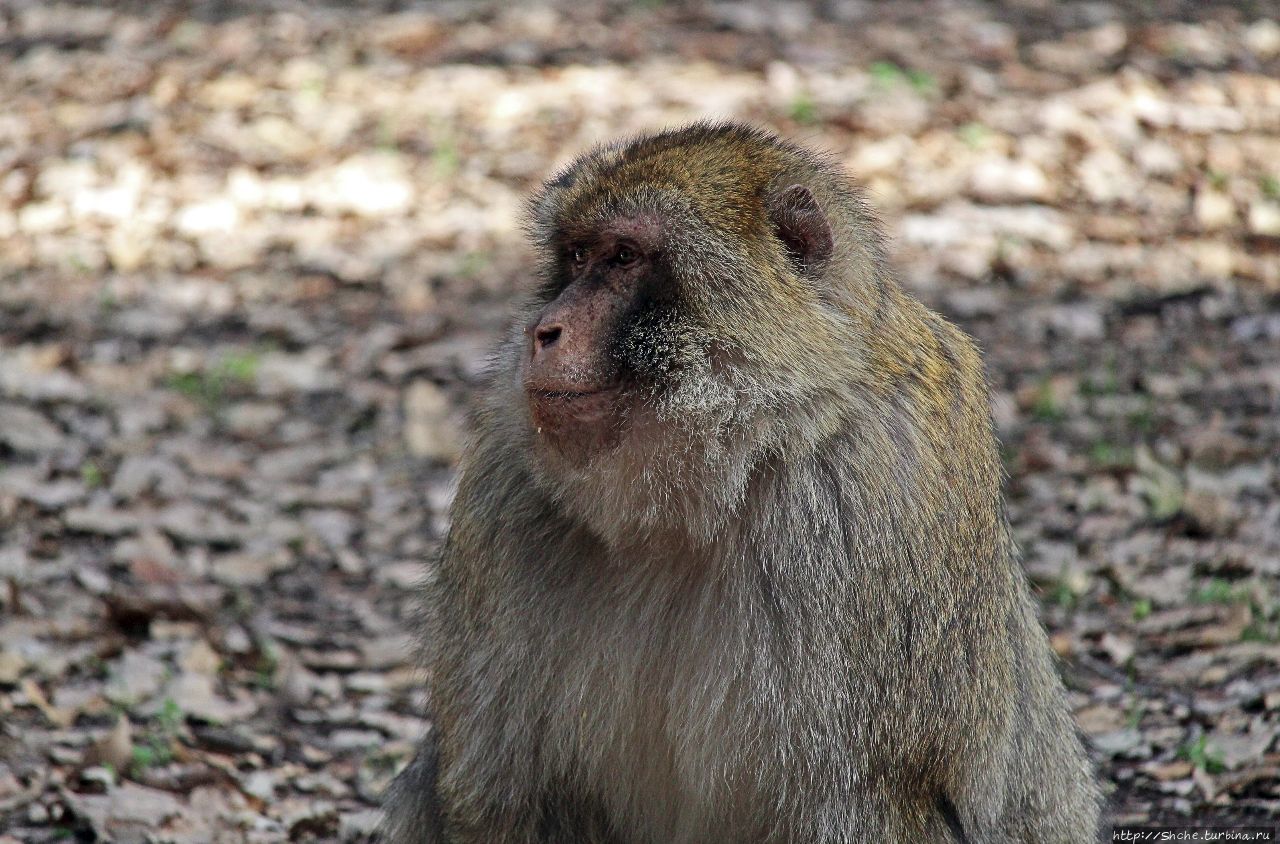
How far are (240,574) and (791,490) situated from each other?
3820mm

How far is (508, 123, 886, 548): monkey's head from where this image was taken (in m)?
3.51

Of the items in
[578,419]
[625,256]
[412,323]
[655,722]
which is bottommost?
[412,323]

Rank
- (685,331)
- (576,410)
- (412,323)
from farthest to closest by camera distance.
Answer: (412,323)
(685,331)
(576,410)

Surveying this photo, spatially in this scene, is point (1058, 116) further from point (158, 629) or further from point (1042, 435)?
point (158, 629)

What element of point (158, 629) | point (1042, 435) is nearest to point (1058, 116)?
point (1042, 435)

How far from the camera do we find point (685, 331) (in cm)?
358

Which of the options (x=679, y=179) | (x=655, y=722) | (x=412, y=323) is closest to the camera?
(x=679, y=179)

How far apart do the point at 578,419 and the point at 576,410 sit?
0.03m

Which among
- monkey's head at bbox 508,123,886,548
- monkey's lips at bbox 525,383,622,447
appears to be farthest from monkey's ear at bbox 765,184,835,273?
monkey's lips at bbox 525,383,622,447

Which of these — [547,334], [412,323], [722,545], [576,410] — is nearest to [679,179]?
[547,334]

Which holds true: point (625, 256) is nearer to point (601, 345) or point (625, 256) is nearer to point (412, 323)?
point (601, 345)

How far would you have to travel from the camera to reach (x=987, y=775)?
3.84 m

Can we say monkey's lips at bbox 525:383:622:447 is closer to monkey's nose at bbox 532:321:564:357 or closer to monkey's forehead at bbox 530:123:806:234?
monkey's nose at bbox 532:321:564:357

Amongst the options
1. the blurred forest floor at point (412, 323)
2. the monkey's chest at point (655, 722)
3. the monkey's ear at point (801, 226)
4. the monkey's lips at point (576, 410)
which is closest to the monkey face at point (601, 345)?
the monkey's lips at point (576, 410)
